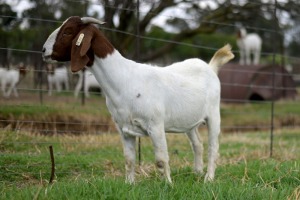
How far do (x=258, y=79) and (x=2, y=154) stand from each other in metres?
11.9

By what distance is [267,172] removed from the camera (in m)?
5.28

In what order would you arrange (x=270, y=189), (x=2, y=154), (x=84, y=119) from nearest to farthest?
(x=270, y=189), (x=2, y=154), (x=84, y=119)

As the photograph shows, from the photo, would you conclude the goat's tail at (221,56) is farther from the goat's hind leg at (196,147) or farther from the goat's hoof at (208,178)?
the goat's hoof at (208,178)

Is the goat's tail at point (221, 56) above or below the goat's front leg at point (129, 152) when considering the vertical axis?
above

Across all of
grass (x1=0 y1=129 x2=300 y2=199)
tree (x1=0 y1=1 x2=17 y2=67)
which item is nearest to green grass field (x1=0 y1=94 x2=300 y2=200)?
grass (x1=0 y1=129 x2=300 y2=199)

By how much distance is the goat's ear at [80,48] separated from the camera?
4.41 meters

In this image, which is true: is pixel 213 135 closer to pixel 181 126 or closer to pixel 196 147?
pixel 196 147

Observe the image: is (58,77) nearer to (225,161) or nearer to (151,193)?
(225,161)

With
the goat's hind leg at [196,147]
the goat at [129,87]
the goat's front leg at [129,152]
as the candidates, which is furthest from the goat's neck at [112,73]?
the goat's hind leg at [196,147]

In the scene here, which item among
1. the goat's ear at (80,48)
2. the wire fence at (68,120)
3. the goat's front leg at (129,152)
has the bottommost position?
the wire fence at (68,120)

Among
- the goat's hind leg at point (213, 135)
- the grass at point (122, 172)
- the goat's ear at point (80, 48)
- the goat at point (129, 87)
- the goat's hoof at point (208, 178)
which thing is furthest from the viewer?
the goat's hind leg at point (213, 135)

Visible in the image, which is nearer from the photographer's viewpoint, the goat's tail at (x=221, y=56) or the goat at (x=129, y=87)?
the goat at (x=129, y=87)

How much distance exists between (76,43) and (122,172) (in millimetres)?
2182

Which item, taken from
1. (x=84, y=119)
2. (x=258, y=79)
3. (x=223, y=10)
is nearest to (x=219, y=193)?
(x=84, y=119)
